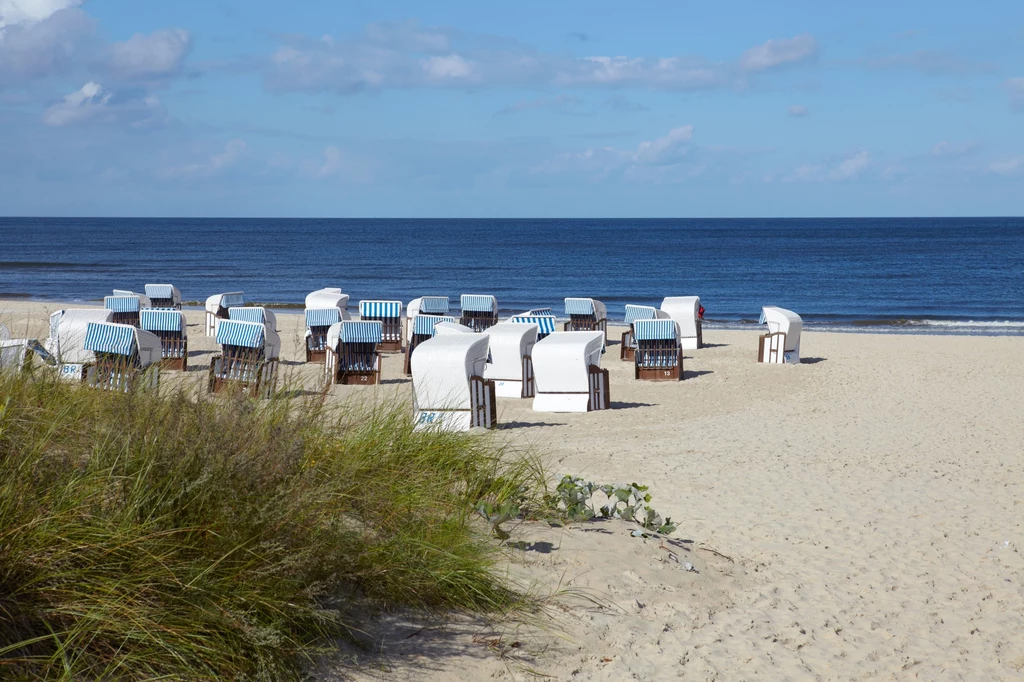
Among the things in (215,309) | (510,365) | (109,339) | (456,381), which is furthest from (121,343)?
(215,309)

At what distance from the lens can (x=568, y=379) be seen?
41.8 feet

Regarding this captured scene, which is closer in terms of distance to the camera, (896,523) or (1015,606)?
(1015,606)

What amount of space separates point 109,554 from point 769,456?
788 cm

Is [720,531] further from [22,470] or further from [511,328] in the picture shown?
[511,328]

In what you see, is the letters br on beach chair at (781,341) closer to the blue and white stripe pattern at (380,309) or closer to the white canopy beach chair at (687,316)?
the white canopy beach chair at (687,316)

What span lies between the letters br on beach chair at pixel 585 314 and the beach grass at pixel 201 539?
48.2ft

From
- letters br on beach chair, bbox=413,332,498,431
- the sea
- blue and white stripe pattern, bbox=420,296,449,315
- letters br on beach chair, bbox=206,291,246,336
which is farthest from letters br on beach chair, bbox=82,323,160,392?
the sea

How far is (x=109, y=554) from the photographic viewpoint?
3.14 meters

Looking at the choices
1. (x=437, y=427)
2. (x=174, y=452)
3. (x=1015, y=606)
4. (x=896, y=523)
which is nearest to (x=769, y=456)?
(x=896, y=523)

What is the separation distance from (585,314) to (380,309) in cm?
401

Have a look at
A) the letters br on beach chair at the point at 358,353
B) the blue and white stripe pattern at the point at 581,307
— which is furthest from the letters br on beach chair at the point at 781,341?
the letters br on beach chair at the point at 358,353

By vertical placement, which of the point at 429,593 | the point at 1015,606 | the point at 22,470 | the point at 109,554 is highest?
the point at 22,470

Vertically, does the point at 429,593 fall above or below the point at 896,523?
above

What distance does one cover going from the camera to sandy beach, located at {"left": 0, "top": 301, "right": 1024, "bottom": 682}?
420 cm
